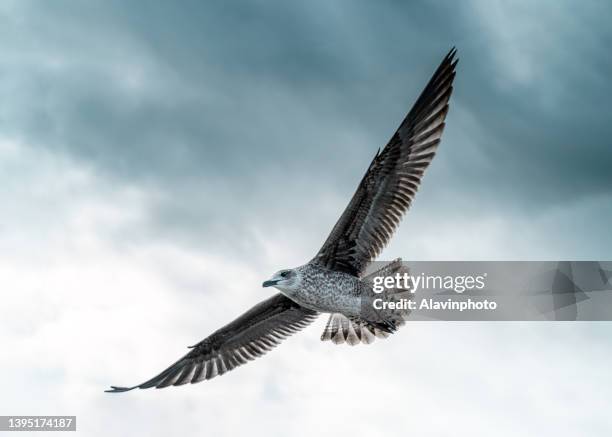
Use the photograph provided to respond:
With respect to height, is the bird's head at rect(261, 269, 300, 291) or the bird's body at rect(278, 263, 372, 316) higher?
the bird's head at rect(261, 269, 300, 291)

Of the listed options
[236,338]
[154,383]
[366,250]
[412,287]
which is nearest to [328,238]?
[366,250]

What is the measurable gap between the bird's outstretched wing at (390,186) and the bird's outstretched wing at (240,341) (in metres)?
2.39

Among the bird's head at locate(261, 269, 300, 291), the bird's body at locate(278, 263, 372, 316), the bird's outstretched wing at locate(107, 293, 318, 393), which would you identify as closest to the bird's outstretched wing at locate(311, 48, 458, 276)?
the bird's body at locate(278, 263, 372, 316)

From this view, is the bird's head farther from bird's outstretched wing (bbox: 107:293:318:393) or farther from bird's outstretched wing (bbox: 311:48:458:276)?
bird's outstretched wing (bbox: 107:293:318:393)

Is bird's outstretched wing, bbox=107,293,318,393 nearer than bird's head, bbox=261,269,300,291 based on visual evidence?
No

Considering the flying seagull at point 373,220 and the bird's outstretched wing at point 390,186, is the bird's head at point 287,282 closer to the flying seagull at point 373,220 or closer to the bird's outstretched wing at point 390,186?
the flying seagull at point 373,220

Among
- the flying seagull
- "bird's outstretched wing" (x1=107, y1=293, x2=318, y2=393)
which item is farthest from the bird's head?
"bird's outstretched wing" (x1=107, y1=293, x2=318, y2=393)

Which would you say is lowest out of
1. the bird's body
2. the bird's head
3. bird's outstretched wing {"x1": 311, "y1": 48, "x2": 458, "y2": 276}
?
the bird's body

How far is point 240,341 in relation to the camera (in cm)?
1722

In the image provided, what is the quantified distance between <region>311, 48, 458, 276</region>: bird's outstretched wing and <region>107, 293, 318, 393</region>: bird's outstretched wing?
7.85 feet

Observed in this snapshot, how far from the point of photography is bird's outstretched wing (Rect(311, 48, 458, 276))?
1450 cm

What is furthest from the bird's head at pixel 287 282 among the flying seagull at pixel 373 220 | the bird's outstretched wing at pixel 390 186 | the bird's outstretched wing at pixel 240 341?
the bird's outstretched wing at pixel 240 341

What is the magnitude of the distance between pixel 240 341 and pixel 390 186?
5097 mm

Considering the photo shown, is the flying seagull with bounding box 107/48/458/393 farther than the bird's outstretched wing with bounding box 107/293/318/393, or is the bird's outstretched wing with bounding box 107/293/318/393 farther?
the bird's outstretched wing with bounding box 107/293/318/393
